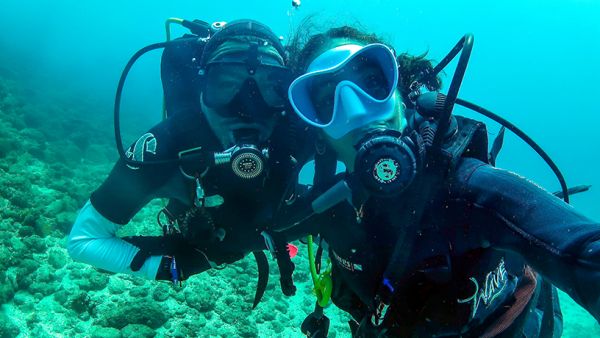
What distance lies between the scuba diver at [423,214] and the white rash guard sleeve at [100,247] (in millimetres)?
1420

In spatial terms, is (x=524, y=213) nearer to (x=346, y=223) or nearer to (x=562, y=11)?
(x=346, y=223)

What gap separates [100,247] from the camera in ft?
10.2

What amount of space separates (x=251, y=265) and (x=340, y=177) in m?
6.99

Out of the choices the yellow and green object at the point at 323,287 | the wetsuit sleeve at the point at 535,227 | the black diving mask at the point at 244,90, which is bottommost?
the yellow and green object at the point at 323,287

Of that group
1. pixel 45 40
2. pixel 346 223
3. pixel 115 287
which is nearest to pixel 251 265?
pixel 115 287

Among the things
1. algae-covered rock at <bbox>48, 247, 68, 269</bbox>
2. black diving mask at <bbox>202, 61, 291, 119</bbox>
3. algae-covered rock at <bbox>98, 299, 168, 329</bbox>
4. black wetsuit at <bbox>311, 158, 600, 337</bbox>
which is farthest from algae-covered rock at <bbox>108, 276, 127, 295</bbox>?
black wetsuit at <bbox>311, 158, 600, 337</bbox>

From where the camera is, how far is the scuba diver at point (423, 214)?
1.80 meters

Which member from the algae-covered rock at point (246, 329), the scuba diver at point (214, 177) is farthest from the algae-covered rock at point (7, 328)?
the algae-covered rock at point (246, 329)

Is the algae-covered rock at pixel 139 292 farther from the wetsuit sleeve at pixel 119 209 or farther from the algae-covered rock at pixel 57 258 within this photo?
the wetsuit sleeve at pixel 119 209

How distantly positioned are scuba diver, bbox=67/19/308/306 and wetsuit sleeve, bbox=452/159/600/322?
1631 mm

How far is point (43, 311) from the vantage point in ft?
19.4

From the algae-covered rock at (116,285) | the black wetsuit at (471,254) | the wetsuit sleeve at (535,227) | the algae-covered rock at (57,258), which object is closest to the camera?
the wetsuit sleeve at (535,227)

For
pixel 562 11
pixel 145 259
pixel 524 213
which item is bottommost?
pixel 145 259

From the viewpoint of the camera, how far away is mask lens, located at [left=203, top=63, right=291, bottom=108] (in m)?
3.46
